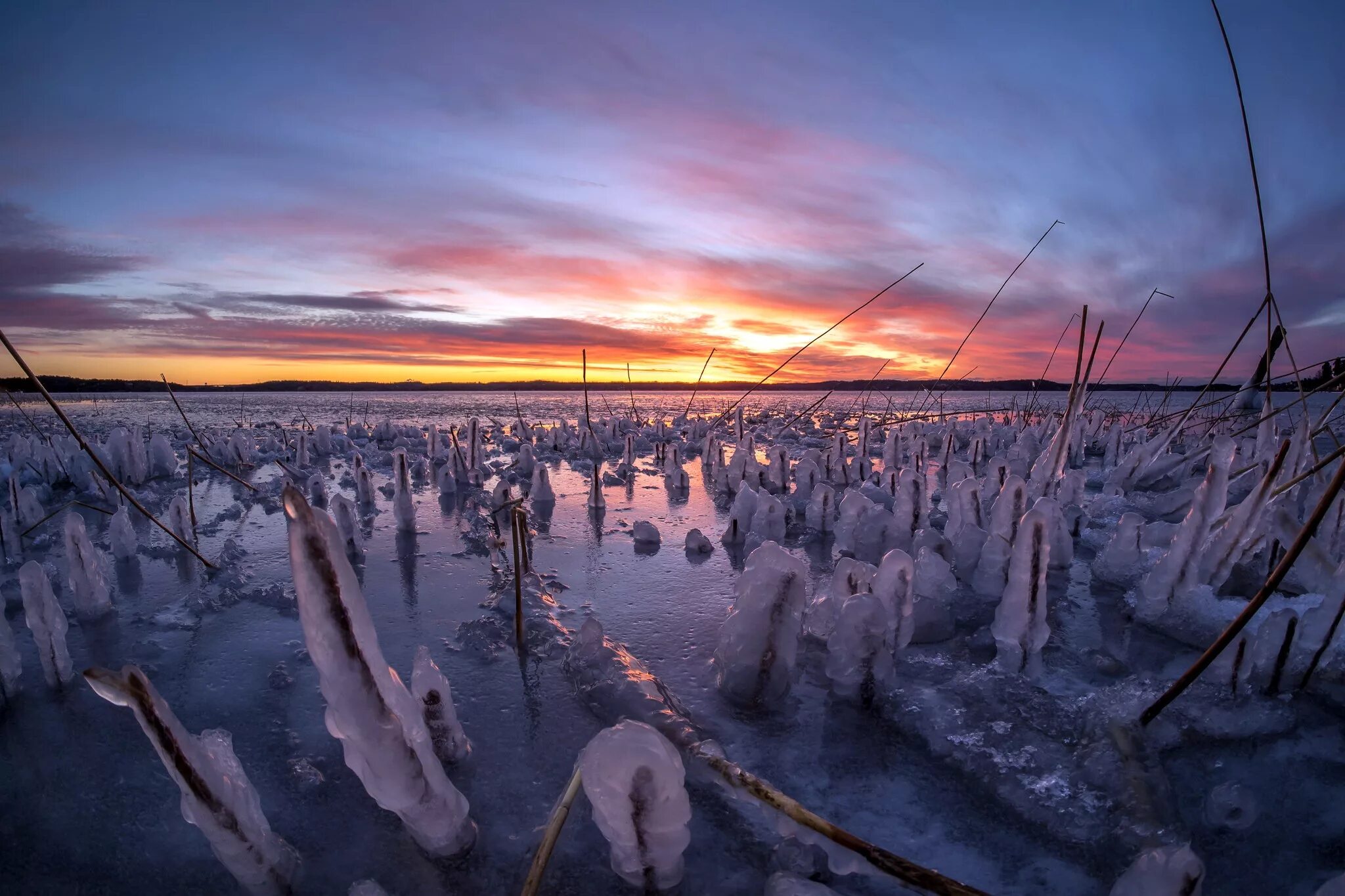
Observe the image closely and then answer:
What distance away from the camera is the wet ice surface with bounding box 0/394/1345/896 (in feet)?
3.66

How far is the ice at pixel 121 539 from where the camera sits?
115 inches

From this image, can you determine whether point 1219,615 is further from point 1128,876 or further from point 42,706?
point 42,706

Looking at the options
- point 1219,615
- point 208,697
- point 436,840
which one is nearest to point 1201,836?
point 1219,615

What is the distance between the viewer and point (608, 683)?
5.56ft

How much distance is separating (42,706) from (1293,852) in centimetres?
297

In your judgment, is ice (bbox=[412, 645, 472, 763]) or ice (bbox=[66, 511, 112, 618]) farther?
ice (bbox=[66, 511, 112, 618])

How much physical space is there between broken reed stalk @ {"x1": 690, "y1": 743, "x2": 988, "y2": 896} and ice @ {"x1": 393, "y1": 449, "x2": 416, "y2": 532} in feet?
→ 9.53

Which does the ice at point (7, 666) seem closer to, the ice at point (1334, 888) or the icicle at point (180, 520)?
the icicle at point (180, 520)

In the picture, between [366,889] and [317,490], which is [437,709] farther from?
[317,490]

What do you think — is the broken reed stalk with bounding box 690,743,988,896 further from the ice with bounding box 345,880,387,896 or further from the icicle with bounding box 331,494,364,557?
the icicle with bounding box 331,494,364,557

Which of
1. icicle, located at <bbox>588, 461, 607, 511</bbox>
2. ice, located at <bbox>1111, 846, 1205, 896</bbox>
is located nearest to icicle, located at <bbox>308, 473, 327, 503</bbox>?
icicle, located at <bbox>588, 461, 607, 511</bbox>

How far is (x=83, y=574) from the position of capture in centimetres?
220

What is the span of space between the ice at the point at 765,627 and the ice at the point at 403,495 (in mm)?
2446

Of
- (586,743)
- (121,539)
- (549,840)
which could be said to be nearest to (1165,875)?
(549,840)
